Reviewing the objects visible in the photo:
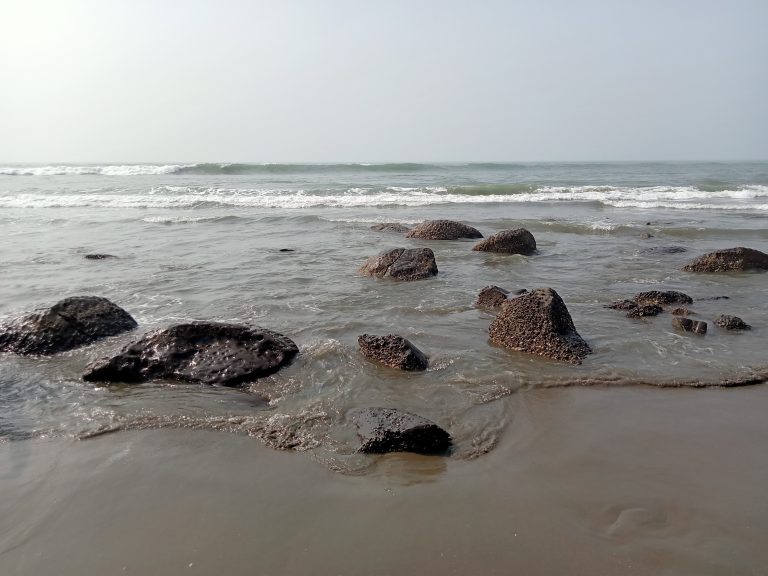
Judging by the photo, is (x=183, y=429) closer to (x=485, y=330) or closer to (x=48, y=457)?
(x=48, y=457)

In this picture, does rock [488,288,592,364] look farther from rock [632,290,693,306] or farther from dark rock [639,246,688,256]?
dark rock [639,246,688,256]

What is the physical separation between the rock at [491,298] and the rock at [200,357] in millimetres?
2953

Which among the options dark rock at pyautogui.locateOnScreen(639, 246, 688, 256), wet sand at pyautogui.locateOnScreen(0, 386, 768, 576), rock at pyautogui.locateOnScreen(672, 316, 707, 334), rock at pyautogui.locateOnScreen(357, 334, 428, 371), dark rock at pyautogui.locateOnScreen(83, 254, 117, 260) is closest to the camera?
wet sand at pyautogui.locateOnScreen(0, 386, 768, 576)

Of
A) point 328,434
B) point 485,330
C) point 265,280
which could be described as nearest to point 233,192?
point 265,280

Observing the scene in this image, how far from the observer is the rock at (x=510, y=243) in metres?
10.9

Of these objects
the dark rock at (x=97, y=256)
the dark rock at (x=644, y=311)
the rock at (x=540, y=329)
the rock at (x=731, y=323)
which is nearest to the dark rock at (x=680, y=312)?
the dark rock at (x=644, y=311)

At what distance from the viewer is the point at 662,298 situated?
7.17 meters

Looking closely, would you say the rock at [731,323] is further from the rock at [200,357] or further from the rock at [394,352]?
the rock at [200,357]

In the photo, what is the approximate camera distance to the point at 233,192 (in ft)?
87.2

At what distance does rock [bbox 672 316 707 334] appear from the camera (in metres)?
5.88

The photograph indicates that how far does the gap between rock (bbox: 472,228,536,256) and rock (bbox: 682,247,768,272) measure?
3.01 metres

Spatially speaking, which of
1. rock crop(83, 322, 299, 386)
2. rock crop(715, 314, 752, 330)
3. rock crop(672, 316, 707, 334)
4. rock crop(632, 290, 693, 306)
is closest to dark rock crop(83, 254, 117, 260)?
rock crop(83, 322, 299, 386)

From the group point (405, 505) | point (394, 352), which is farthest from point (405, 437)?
point (394, 352)

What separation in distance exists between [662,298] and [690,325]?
1263 millimetres
